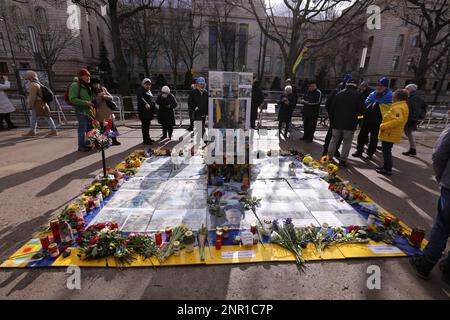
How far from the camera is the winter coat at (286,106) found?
26.7 feet

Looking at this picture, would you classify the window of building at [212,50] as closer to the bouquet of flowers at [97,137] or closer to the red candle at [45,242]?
the bouquet of flowers at [97,137]

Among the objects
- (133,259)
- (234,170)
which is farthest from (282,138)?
(133,259)

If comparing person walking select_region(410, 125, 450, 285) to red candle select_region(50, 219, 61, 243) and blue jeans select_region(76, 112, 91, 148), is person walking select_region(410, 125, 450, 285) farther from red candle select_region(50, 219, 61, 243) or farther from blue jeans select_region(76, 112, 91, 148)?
blue jeans select_region(76, 112, 91, 148)

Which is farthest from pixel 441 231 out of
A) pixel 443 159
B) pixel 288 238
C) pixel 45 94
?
pixel 45 94

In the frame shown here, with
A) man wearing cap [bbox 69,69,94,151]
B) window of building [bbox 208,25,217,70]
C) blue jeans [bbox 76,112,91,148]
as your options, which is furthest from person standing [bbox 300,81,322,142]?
window of building [bbox 208,25,217,70]

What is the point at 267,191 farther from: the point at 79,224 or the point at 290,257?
the point at 79,224

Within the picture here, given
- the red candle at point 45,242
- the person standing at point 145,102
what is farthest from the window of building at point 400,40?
the red candle at point 45,242

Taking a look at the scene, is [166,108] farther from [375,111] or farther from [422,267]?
[422,267]

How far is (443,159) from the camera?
2344 mm

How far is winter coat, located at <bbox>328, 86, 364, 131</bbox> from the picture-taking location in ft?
17.5

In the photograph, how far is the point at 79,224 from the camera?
9.89ft

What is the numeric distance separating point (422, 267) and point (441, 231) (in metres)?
0.45

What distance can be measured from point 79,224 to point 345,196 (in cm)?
420

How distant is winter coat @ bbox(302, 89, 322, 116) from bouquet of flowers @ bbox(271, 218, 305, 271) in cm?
552
